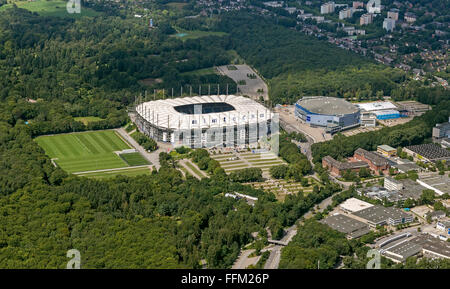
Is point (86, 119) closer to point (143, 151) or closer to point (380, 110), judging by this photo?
point (143, 151)

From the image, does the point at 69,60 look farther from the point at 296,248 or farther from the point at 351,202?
the point at 296,248

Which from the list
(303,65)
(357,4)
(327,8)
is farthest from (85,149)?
(357,4)

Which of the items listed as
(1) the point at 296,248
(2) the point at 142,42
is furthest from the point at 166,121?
(2) the point at 142,42

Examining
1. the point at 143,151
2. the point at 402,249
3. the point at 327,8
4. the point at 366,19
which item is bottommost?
the point at 143,151

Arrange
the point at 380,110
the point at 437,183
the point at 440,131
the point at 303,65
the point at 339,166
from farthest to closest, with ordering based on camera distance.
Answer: the point at 303,65 < the point at 380,110 < the point at 440,131 < the point at 339,166 < the point at 437,183

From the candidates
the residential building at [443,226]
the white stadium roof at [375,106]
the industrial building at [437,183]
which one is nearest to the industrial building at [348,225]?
the residential building at [443,226]

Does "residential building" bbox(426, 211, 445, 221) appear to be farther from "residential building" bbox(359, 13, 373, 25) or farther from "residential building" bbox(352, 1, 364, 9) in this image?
"residential building" bbox(352, 1, 364, 9)

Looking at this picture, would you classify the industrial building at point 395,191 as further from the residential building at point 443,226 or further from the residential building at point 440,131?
the residential building at point 440,131
